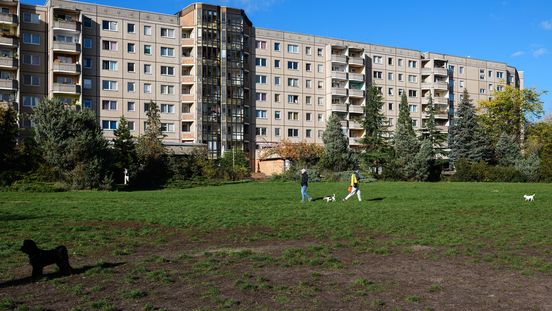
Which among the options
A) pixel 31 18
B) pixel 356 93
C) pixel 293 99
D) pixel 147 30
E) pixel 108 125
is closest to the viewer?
pixel 31 18

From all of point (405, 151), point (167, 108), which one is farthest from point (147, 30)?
point (405, 151)

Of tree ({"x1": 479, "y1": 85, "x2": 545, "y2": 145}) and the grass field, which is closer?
the grass field

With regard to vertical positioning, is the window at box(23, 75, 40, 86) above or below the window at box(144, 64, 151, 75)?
below

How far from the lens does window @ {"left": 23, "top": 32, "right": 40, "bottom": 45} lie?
67.5 m

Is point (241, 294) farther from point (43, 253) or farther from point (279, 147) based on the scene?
point (279, 147)

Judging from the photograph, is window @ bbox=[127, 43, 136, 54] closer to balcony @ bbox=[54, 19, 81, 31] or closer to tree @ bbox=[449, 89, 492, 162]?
balcony @ bbox=[54, 19, 81, 31]

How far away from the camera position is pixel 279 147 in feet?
240

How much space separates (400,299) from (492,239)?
25.4ft

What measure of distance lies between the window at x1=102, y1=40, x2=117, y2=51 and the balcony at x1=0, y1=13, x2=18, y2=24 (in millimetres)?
11115

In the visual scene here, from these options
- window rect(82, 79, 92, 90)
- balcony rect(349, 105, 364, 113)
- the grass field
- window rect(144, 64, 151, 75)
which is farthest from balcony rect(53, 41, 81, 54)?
the grass field

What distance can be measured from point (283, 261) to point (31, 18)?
68229 millimetres

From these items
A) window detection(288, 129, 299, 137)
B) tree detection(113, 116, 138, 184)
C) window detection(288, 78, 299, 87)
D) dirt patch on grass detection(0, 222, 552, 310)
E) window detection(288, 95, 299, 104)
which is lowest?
dirt patch on grass detection(0, 222, 552, 310)

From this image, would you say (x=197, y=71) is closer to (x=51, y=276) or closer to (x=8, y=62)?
(x=8, y=62)

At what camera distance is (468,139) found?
68938mm
